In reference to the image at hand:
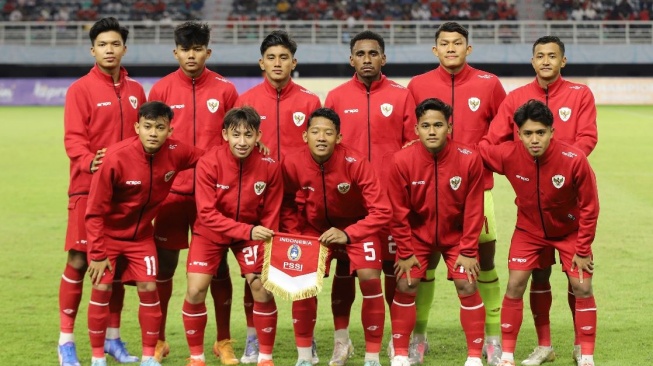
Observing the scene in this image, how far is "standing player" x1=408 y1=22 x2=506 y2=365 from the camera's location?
7375mm

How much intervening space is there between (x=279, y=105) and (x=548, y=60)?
190cm

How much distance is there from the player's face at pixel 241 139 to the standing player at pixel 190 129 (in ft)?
2.02

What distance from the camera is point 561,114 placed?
719 centimetres

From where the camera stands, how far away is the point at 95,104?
7090 mm

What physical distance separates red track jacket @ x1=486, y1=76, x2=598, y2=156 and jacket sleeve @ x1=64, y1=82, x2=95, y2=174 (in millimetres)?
2764

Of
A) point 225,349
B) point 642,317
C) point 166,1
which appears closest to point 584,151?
point 642,317

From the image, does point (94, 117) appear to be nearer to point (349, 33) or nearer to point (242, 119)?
point (242, 119)

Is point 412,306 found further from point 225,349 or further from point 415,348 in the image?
point 225,349

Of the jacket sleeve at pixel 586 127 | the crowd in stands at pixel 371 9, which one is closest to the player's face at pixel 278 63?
the jacket sleeve at pixel 586 127

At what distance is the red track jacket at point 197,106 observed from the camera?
24.1 feet

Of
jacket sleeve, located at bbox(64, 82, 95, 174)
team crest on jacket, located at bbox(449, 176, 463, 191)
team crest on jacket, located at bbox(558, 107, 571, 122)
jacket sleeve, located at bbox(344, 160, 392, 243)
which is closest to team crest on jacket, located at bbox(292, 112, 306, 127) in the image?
jacket sleeve, located at bbox(344, 160, 392, 243)

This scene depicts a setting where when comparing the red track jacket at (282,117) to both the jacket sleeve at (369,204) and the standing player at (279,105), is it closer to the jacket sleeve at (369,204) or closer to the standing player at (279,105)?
the standing player at (279,105)

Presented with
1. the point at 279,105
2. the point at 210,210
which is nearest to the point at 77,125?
the point at 210,210

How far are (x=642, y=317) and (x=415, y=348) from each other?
229 cm
